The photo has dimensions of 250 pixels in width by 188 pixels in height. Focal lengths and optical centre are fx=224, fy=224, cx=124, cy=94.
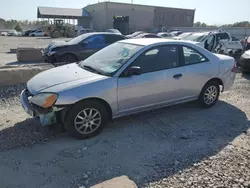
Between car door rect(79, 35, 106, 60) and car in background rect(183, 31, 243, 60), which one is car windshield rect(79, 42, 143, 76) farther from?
car in background rect(183, 31, 243, 60)

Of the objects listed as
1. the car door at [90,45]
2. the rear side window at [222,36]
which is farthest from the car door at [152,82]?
the rear side window at [222,36]

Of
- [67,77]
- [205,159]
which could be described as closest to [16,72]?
[67,77]

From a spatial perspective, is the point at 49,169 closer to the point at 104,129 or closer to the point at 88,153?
the point at 88,153

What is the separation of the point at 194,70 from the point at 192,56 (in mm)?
303

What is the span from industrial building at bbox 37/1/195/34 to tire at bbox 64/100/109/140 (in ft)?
151

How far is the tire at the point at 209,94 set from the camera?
486 cm

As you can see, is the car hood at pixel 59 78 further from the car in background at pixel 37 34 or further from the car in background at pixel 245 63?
→ the car in background at pixel 37 34

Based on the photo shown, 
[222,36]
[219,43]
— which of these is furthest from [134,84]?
[222,36]

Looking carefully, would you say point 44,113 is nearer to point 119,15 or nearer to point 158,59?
point 158,59

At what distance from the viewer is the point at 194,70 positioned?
4527 millimetres

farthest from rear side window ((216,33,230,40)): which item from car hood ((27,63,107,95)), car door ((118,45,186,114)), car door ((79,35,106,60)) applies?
car hood ((27,63,107,95))

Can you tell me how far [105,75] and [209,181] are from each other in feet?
7.12

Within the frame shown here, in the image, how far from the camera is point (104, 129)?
402cm

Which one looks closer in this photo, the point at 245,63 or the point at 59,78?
the point at 59,78
